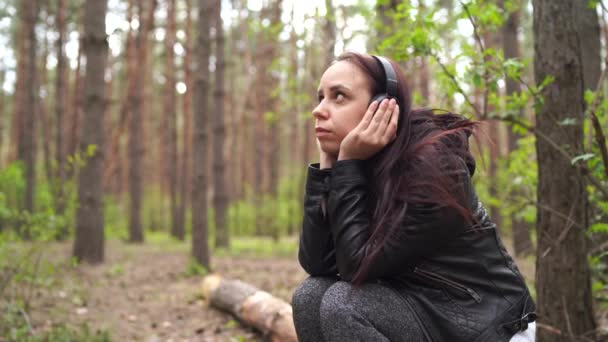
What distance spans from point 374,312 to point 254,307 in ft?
9.31

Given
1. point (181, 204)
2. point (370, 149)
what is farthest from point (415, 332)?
point (181, 204)

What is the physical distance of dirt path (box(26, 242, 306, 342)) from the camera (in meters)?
4.99

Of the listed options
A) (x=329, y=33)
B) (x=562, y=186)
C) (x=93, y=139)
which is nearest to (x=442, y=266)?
(x=562, y=186)

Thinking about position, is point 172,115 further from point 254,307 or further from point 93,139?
point 254,307

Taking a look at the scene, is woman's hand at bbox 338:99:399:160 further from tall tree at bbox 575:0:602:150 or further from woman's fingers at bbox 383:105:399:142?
tall tree at bbox 575:0:602:150

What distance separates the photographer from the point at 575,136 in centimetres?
306

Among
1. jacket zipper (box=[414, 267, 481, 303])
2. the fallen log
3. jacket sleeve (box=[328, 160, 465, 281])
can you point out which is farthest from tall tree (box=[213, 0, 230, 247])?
jacket zipper (box=[414, 267, 481, 303])

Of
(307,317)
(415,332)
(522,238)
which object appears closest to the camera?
(415,332)

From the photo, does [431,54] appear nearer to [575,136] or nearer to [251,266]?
[575,136]

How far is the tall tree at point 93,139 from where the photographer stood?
8.26 m

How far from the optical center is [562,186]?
10.2ft

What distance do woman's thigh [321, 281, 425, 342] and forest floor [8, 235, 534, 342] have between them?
2521 millimetres

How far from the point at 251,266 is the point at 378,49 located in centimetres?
607

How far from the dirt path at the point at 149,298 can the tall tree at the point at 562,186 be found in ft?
7.89
